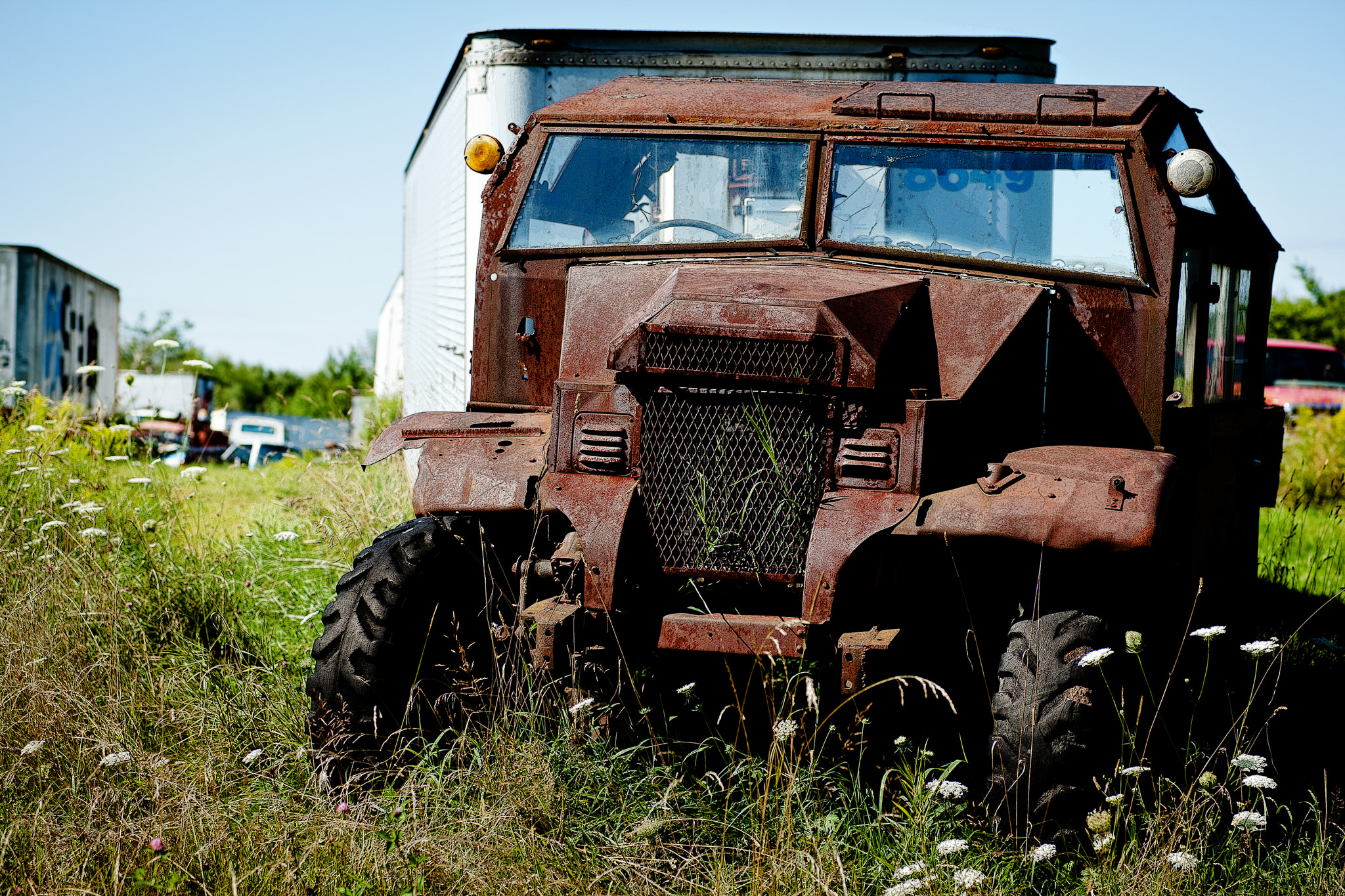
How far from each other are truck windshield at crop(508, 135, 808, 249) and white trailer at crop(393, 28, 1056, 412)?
80.7 inches

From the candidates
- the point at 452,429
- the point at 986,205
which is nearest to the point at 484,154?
the point at 452,429

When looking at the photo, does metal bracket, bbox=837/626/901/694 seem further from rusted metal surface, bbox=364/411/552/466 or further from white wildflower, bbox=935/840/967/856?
rusted metal surface, bbox=364/411/552/466

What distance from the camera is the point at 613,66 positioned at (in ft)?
22.5

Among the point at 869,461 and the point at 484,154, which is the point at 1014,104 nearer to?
the point at 869,461

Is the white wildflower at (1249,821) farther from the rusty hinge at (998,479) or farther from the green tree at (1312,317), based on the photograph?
the green tree at (1312,317)

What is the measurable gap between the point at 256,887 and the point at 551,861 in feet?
2.43

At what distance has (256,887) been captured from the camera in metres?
3.15

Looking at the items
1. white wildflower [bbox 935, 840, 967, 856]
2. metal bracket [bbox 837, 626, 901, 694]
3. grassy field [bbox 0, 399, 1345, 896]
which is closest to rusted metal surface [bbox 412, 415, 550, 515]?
grassy field [bbox 0, 399, 1345, 896]

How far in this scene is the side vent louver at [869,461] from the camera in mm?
3619

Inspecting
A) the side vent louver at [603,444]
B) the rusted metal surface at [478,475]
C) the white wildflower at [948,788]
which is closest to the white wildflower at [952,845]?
the white wildflower at [948,788]

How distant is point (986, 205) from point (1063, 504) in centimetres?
129

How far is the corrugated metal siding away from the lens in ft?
23.7

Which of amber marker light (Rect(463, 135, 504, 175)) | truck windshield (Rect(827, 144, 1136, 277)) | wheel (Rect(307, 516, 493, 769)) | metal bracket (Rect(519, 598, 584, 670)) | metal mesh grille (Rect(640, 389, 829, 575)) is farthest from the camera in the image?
amber marker light (Rect(463, 135, 504, 175))

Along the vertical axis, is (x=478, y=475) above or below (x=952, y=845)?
above
